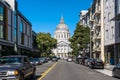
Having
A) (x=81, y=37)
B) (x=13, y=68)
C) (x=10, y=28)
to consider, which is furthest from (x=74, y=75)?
(x=81, y=37)

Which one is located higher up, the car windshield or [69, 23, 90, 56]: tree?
[69, 23, 90, 56]: tree

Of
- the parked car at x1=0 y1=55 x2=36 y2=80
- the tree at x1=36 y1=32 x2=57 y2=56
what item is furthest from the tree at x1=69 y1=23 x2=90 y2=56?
the parked car at x1=0 y1=55 x2=36 y2=80

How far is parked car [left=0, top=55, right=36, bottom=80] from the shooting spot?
16516 mm

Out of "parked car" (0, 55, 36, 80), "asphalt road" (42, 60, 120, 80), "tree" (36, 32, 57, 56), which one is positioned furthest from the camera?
"tree" (36, 32, 57, 56)

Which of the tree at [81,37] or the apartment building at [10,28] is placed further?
the tree at [81,37]

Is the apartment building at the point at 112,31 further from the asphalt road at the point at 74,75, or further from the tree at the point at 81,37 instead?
the tree at the point at 81,37

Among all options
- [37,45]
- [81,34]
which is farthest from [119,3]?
[37,45]

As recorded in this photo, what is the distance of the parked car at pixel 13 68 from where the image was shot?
16.5 m

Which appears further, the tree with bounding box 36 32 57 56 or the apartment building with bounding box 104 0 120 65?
the tree with bounding box 36 32 57 56

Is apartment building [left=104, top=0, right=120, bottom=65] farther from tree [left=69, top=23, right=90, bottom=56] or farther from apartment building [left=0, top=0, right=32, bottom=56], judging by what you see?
tree [left=69, top=23, right=90, bottom=56]

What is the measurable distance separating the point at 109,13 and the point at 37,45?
70.3 metres

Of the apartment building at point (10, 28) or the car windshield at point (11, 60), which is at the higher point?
the apartment building at point (10, 28)

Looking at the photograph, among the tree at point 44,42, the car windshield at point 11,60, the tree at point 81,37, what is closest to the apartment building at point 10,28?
the tree at point 81,37

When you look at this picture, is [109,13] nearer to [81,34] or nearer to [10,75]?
[81,34]
